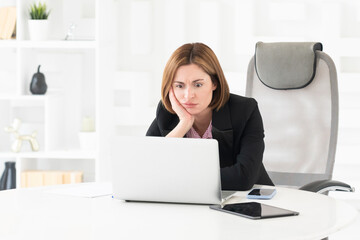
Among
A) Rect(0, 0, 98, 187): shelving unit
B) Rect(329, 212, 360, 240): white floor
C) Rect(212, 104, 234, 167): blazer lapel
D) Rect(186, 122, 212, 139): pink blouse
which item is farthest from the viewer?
Rect(0, 0, 98, 187): shelving unit

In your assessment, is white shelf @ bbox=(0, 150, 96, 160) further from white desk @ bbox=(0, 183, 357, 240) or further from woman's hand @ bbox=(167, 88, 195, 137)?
white desk @ bbox=(0, 183, 357, 240)

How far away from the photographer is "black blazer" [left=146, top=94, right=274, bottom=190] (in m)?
2.42

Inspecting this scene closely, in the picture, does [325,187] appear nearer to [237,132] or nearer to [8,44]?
[237,132]

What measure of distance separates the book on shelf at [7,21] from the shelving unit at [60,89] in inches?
3.6

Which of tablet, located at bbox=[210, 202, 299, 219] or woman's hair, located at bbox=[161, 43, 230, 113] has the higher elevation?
woman's hair, located at bbox=[161, 43, 230, 113]

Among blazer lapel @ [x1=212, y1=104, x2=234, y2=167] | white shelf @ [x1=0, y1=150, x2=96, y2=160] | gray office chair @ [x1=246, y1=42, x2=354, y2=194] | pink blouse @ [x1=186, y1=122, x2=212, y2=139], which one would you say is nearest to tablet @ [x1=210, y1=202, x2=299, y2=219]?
blazer lapel @ [x1=212, y1=104, x2=234, y2=167]

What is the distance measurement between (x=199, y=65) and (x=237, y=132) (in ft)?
1.00

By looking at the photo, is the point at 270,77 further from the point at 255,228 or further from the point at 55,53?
the point at 55,53

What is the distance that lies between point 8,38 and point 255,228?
2816 millimetres

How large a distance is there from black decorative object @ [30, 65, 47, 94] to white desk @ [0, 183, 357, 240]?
1928mm

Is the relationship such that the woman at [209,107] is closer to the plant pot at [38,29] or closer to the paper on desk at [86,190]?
the paper on desk at [86,190]

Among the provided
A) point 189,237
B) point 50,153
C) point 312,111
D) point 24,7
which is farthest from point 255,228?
point 24,7

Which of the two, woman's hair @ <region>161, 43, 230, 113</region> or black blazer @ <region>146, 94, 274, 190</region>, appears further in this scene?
woman's hair @ <region>161, 43, 230, 113</region>

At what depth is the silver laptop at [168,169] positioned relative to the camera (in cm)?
189
